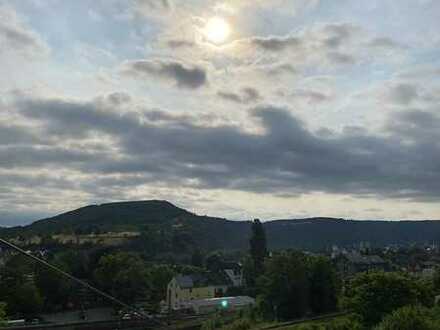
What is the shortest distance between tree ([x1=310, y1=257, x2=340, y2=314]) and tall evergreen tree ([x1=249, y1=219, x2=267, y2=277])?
31.3 metres

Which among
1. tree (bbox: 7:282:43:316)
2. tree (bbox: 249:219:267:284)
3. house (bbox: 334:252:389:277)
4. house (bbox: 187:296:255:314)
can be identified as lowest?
house (bbox: 187:296:255:314)

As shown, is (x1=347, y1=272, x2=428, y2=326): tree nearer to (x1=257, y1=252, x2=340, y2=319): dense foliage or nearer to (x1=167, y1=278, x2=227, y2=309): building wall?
(x1=257, y1=252, x2=340, y2=319): dense foliage

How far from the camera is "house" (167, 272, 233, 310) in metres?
87.4

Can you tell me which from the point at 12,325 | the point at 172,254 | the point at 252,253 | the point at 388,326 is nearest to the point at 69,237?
the point at 172,254

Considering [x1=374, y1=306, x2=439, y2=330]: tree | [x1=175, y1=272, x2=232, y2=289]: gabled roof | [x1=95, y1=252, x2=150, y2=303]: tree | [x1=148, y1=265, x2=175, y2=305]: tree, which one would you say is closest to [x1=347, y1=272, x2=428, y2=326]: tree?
[x1=374, y1=306, x2=439, y2=330]: tree

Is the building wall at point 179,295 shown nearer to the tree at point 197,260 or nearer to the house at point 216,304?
the house at point 216,304

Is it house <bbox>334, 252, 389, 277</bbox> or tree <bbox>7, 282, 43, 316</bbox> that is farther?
house <bbox>334, 252, 389, 277</bbox>

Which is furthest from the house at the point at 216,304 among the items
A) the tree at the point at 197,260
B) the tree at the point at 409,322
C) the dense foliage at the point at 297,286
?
the tree at the point at 409,322

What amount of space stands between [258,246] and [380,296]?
5776cm

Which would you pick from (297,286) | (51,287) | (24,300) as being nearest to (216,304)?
(297,286)

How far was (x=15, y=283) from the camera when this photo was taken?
69750mm

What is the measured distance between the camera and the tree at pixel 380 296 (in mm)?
39781

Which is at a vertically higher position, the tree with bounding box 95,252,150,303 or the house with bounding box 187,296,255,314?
the tree with bounding box 95,252,150,303

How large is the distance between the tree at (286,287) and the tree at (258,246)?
3240cm
